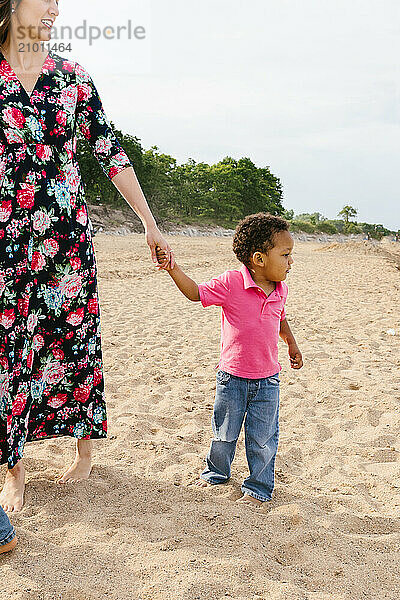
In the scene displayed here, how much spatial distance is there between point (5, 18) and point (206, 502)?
2.29 metres

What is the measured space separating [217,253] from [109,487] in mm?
20158

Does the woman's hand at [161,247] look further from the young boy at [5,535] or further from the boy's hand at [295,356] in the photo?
the young boy at [5,535]

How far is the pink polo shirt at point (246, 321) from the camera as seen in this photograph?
9.65ft

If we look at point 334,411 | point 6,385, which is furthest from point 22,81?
point 334,411

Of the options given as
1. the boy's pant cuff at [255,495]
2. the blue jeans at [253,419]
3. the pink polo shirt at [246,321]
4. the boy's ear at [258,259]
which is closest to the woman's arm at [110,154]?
the pink polo shirt at [246,321]

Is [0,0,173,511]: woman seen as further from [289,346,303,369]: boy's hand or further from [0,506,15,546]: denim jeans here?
[289,346,303,369]: boy's hand

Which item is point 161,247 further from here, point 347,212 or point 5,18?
point 347,212

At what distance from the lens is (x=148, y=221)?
2.97 meters

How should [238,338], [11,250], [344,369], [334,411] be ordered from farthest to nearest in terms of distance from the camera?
1. [344,369]
2. [334,411]
3. [238,338]
4. [11,250]

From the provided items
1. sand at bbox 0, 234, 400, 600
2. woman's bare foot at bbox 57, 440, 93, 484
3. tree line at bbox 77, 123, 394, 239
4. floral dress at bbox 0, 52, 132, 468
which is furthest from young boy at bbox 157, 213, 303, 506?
tree line at bbox 77, 123, 394, 239

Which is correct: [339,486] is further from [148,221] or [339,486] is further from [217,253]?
[217,253]

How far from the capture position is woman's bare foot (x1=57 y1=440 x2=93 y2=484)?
3.10m

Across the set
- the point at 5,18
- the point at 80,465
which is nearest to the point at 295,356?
the point at 80,465

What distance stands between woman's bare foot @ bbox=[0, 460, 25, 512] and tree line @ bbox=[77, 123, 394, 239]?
31.1 metres
